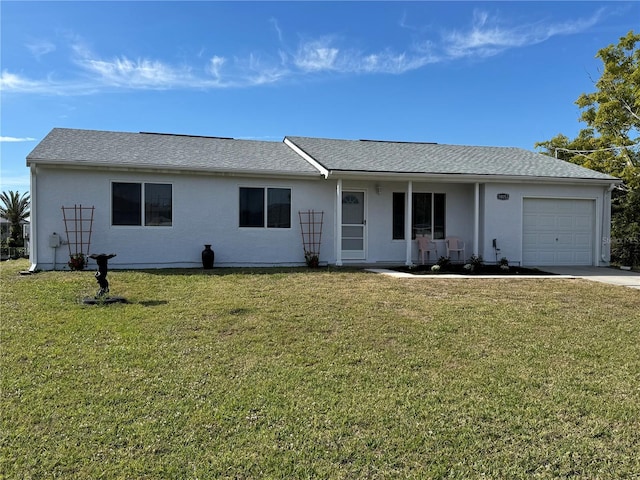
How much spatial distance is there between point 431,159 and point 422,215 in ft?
6.88

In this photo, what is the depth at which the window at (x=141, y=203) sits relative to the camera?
11.4 meters

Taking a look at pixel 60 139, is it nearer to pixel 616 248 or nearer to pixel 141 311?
pixel 141 311

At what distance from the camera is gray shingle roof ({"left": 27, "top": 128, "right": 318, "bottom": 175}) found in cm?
1106

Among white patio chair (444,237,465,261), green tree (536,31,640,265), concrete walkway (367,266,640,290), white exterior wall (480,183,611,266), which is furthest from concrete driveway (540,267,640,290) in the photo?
green tree (536,31,640,265)

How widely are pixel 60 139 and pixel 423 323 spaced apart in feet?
39.4

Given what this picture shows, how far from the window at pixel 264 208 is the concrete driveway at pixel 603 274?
756 cm

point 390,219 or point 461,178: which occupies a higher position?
point 461,178

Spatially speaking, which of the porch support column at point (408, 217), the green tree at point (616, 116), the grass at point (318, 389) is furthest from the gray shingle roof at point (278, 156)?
the green tree at point (616, 116)

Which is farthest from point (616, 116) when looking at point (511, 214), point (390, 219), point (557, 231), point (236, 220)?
point (236, 220)

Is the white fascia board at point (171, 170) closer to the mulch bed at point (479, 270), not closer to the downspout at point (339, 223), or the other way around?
the downspout at point (339, 223)

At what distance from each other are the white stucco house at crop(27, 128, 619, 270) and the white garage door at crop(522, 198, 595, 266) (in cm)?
3

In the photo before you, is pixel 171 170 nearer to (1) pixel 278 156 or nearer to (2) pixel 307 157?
(1) pixel 278 156

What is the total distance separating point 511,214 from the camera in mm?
12898

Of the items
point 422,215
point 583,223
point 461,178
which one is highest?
point 461,178
